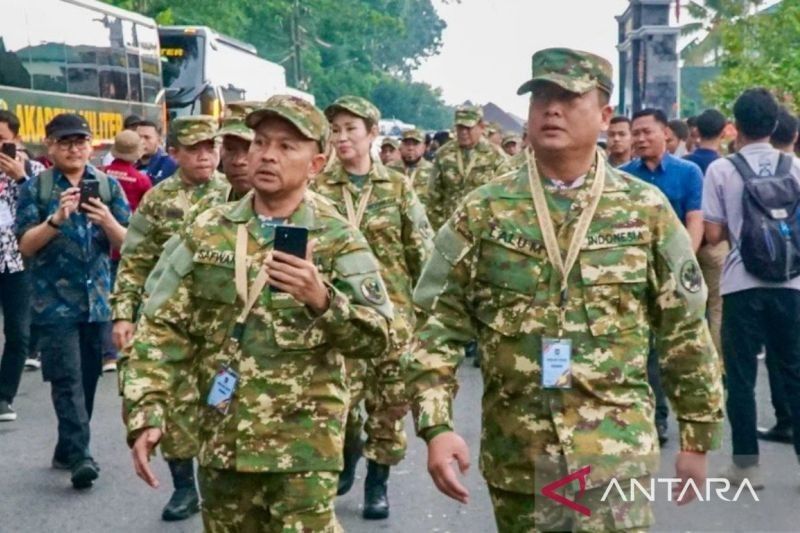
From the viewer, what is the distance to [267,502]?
5.20m

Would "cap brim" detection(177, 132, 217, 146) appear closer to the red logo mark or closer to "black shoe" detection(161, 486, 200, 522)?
"black shoe" detection(161, 486, 200, 522)

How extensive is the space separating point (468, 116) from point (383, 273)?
300 inches

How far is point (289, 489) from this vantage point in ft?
16.9

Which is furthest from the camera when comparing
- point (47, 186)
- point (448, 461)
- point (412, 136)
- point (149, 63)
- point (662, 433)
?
point (149, 63)

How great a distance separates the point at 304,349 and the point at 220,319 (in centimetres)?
29

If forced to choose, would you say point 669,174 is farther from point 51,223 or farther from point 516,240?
point 516,240

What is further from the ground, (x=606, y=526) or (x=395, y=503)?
(x=606, y=526)

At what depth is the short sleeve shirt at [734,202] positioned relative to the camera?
8445 mm

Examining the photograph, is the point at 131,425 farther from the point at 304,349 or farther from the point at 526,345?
the point at 526,345

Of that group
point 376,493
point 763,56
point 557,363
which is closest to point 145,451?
point 557,363

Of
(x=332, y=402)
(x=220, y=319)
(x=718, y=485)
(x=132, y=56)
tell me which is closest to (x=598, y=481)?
(x=332, y=402)

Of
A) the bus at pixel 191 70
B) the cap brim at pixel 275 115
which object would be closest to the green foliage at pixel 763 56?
the bus at pixel 191 70

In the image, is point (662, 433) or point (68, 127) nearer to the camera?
point (68, 127)

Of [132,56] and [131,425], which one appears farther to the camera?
[132,56]
